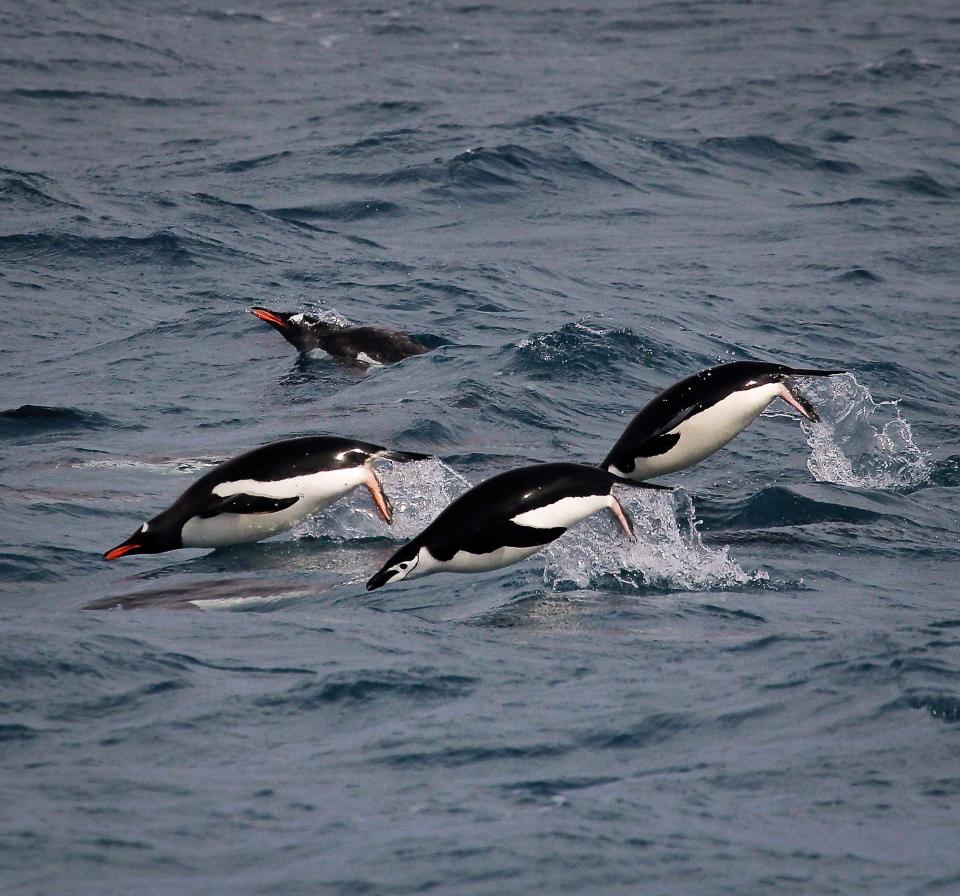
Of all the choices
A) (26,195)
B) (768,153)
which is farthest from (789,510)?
(768,153)

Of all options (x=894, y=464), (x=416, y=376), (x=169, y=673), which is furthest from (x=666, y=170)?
(x=169, y=673)

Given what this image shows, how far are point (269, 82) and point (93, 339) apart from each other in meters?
14.7

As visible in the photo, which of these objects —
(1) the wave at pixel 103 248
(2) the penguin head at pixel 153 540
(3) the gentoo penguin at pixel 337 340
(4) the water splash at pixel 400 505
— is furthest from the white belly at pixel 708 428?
(1) the wave at pixel 103 248

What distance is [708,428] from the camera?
10086 millimetres

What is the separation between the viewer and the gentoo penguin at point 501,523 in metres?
8.27

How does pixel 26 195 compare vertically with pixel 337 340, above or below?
above

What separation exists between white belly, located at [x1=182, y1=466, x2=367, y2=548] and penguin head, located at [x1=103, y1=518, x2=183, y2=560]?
0.07 m

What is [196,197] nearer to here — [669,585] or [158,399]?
[158,399]

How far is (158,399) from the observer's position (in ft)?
45.1

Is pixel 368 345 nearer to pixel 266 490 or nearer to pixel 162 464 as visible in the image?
pixel 162 464

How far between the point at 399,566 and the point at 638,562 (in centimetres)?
134

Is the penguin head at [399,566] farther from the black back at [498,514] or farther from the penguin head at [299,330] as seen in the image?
the penguin head at [299,330]

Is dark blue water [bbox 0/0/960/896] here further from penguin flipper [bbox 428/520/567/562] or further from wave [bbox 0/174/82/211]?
penguin flipper [bbox 428/520/567/562]

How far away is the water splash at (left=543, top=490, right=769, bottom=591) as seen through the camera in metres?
8.53
